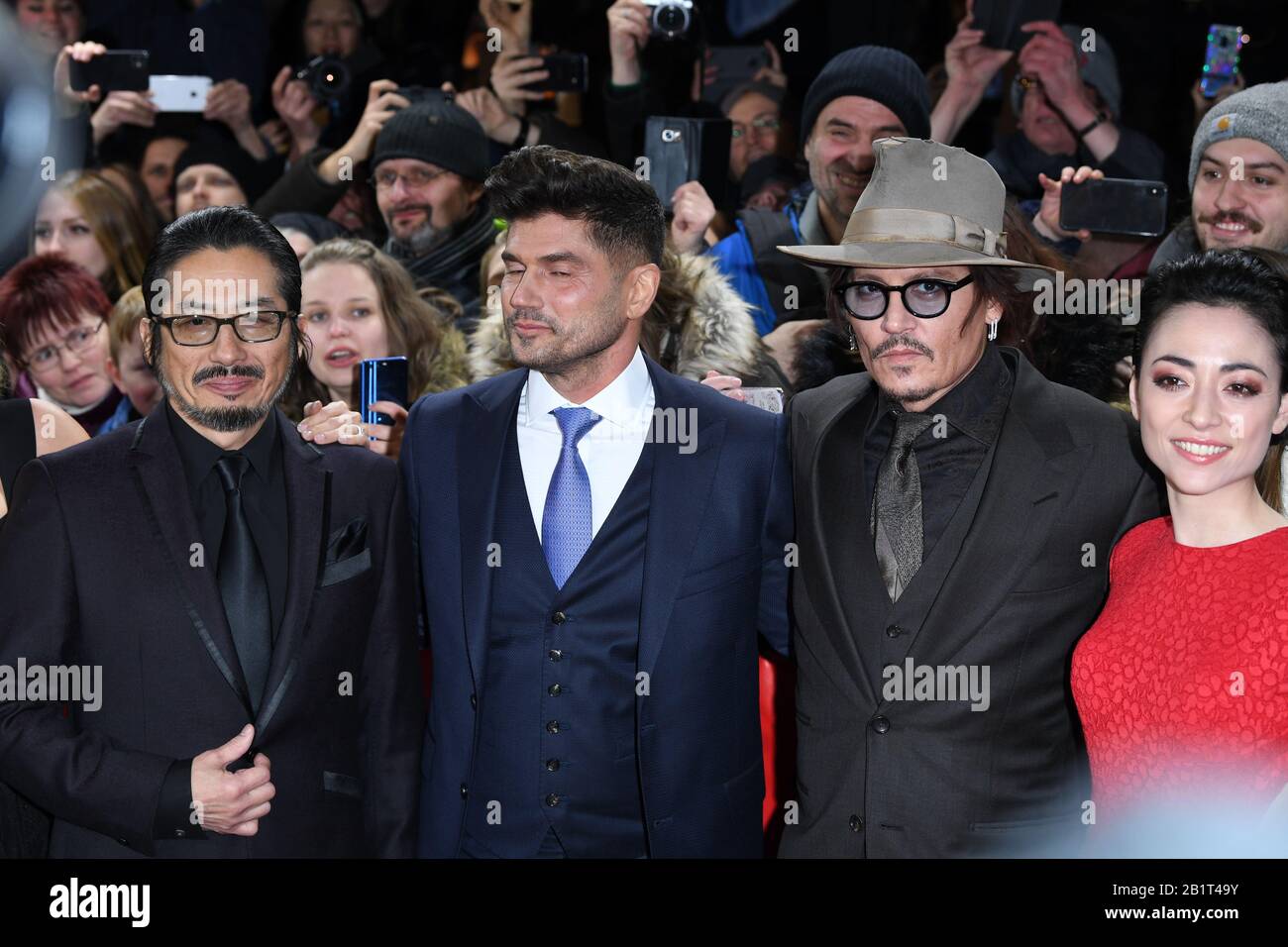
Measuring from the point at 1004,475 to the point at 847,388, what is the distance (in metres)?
0.48

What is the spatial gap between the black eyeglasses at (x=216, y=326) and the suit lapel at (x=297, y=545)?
0.20m

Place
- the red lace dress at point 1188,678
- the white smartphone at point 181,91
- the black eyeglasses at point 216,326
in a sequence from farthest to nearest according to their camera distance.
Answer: the white smartphone at point 181,91, the black eyeglasses at point 216,326, the red lace dress at point 1188,678

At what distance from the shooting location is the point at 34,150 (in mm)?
5938

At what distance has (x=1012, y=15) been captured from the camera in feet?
17.5

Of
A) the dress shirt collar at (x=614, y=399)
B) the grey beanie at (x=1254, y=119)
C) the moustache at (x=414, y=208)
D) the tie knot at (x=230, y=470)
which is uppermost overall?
the grey beanie at (x=1254, y=119)

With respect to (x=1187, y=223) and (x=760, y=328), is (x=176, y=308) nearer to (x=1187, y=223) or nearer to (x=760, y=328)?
(x=760, y=328)

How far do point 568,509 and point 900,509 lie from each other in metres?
0.69

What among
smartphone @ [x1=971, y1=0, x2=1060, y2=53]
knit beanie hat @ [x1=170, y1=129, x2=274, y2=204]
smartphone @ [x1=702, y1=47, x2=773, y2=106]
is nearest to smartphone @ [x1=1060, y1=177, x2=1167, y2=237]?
smartphone @ [x1=971, y1=0, x2=1060, y2=53]

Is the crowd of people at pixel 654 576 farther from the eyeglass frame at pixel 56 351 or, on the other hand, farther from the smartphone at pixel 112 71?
the smartphone at pixel 112 71

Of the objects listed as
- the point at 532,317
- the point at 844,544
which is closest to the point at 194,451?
the point at 532,317

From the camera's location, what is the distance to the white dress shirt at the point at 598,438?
3.00 m

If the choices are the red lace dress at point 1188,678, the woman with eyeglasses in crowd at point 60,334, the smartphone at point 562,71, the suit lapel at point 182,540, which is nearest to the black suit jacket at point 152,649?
the suit lapel at point 182,540

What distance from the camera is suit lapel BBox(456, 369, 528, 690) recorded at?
284 cm
